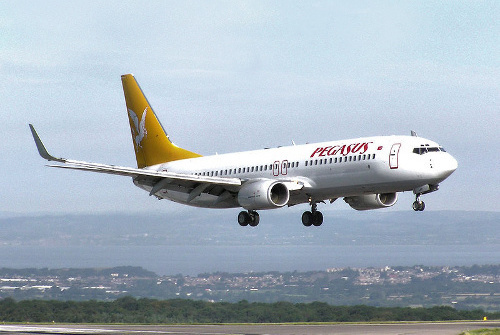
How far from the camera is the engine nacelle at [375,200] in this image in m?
55.1

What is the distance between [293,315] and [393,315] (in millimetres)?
13555

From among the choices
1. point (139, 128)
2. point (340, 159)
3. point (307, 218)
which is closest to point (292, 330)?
point (307, 218)

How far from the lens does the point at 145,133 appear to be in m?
67.8

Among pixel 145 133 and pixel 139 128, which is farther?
pixel 139 128

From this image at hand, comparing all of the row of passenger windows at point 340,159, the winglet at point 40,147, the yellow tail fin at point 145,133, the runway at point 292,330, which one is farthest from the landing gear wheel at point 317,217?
the winglet at point 40,147

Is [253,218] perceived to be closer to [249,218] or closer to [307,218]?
[249,218]

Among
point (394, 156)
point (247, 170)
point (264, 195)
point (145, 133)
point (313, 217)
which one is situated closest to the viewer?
point (394, 156)

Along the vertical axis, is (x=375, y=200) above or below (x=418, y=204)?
above

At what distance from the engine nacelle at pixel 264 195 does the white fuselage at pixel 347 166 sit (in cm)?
81

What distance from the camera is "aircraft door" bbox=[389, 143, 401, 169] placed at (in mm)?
47750

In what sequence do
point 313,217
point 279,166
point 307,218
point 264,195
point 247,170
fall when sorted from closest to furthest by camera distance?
1. point 264,195
2. point 279,166
3. point 247,170
4. point 313,217
5. point 307,218

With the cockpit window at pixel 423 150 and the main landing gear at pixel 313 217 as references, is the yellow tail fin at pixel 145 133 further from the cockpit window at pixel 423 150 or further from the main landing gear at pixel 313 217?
the cockpit window at pixel 423 150

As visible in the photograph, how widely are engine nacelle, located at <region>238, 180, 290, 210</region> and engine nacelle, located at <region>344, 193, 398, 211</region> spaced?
6.12 meters

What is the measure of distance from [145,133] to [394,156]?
26.0 metres
